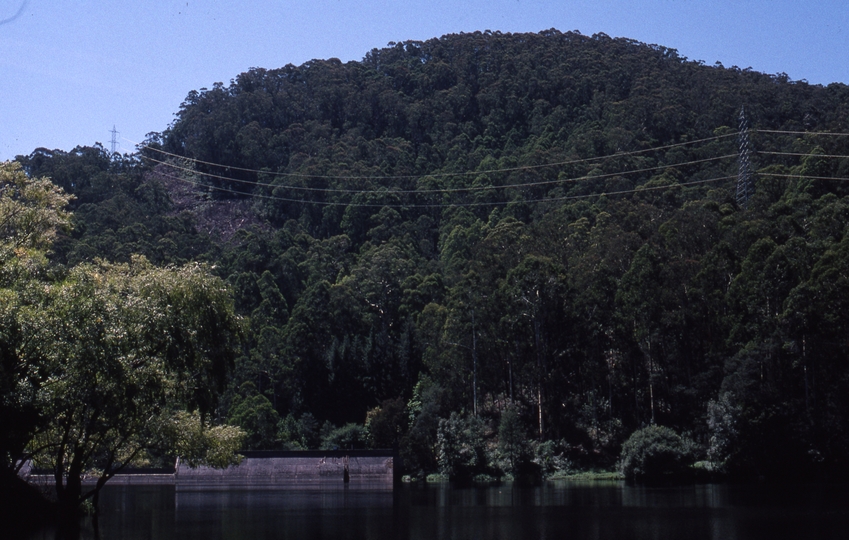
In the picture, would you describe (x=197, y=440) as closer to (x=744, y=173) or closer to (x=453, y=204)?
(x=744, y=173)

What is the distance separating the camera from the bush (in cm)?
5281

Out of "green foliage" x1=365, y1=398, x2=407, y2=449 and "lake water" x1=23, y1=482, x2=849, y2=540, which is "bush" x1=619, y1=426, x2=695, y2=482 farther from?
"green foliage" x1=365, y1=398, x2=407, y2=449

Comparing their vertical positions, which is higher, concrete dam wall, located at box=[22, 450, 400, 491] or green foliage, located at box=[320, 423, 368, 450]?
green foliage, located at box=[320, 423, 368, 450]

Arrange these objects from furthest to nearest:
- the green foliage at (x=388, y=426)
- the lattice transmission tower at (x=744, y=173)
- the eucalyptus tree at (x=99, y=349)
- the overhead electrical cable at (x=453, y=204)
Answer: the overhead electrical cable at (x=453, y=204)
the lattice transmission tower at (x=744, y=173)
the green foliage at (x=388, y=426)
the eucalyptus tree at (x=99, y=349)

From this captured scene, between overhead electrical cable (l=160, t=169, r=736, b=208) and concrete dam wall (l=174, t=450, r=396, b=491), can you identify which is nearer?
concrete dam wall (l=174, t=450, r=396, b=491)

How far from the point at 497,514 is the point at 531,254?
3450 centimetres

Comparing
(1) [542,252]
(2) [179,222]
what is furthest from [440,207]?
(1) [542,252]

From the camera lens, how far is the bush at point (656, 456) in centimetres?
5281

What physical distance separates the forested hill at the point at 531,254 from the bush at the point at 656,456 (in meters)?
1.26

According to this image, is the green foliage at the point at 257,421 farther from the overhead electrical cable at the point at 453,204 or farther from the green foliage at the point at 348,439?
the overhead electrical cable at the point at 453,204

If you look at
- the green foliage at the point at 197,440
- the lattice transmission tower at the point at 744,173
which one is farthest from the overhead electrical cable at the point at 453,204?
the green foliage at the point at 197,440

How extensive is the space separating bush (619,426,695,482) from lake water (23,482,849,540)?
6.67 m

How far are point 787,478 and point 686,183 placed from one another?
41.2 meters

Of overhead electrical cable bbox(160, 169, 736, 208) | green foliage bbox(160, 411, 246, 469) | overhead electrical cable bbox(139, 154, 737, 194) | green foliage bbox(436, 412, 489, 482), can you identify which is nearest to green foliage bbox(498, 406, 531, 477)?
green foliage bbox(436, 412, 489, 482)
